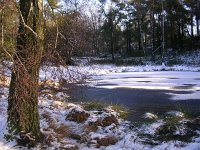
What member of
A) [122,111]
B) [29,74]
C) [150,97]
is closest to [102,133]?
[122,111]

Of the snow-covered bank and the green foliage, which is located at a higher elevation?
the green foliage

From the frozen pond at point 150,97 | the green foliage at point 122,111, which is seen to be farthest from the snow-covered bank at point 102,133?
the frozen pond at point 150,97

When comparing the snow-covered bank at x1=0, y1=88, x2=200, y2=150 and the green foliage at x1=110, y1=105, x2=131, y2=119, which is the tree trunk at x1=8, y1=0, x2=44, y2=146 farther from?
the green foliage at x1=110, y1=105, x2=131, y2=119

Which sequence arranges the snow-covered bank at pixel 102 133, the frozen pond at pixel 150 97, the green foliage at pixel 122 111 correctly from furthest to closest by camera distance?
the frozen pond at pixel 150 97
the green foliage at pixel 122 111
the snow-covered bank at pixel 102 133

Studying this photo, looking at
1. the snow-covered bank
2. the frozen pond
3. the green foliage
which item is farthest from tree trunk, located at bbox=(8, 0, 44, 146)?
the frozen pond

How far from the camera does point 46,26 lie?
28.4 feet

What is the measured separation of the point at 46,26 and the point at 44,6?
57 centimetres

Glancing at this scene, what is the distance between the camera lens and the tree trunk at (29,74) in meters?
7.12

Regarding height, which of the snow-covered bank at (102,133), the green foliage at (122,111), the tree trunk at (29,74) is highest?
the tree trunk at (29,74)

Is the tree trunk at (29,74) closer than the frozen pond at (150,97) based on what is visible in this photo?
Yes

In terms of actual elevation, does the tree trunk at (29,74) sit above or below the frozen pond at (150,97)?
above

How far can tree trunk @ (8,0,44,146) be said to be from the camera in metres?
7.12

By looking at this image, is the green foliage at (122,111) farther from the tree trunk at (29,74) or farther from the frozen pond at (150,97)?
the tree trunk at (29,74)

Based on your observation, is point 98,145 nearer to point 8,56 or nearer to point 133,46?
point 8,56
